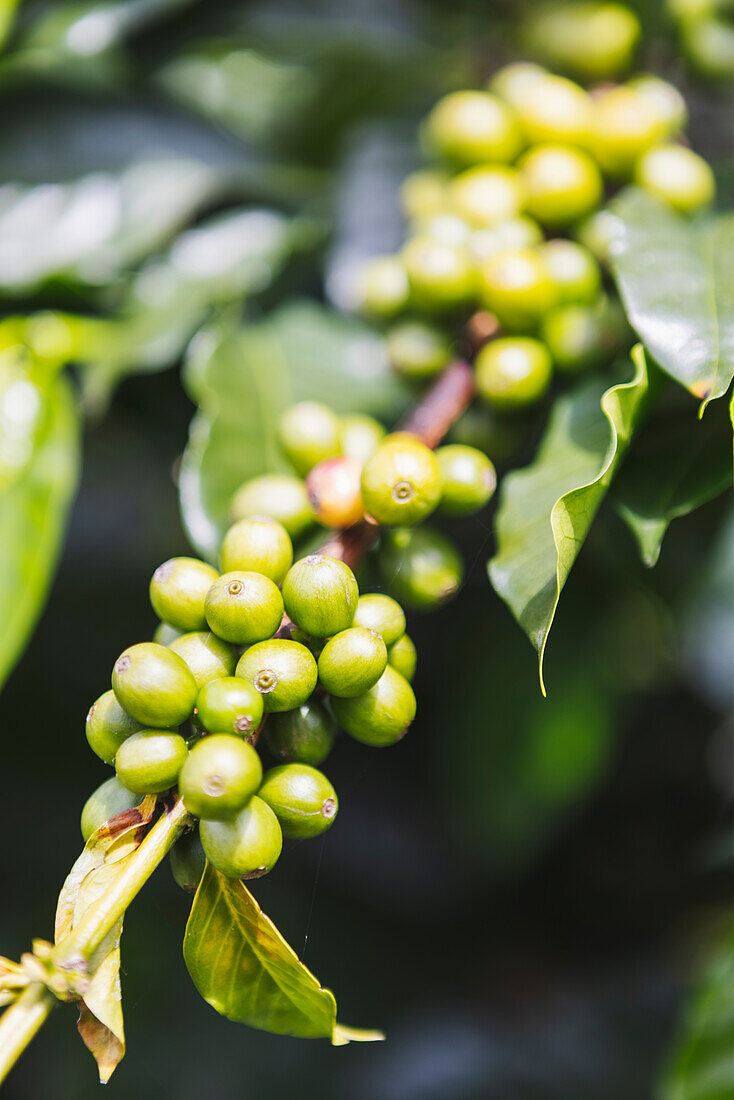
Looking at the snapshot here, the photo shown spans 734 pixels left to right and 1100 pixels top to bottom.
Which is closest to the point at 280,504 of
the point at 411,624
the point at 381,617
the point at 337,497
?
the point at 337,497

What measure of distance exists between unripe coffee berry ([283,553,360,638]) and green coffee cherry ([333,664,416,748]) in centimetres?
5

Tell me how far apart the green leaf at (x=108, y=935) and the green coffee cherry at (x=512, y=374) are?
0.46m

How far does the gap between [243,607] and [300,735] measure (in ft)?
0.32

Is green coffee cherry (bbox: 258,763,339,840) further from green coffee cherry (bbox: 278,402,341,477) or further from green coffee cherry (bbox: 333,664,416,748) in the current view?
green coffee cherry (bbox: 278,402,341,477)

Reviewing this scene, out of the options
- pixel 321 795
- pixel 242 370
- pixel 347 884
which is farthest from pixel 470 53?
pixel 347 884

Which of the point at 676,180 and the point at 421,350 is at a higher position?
the point at 676,180

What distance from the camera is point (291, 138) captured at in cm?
127

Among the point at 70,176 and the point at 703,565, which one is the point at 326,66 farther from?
the point at 703,565

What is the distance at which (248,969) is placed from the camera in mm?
534

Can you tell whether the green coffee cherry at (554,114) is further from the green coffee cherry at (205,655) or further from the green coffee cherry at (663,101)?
the green coffee cherry at (205,655)

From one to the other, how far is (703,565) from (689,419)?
0.38 metres

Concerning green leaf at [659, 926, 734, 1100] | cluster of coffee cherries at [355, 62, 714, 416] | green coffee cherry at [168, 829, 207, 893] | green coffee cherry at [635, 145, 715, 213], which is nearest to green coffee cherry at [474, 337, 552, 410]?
cluster of coffee cherries at [355, 62, 714, 416]

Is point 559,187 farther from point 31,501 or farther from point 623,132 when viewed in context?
point 31,501

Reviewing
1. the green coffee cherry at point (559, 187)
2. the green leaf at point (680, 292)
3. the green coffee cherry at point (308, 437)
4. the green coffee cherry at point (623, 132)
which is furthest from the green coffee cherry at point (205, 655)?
the green coffee cherry at point (623, 132)
